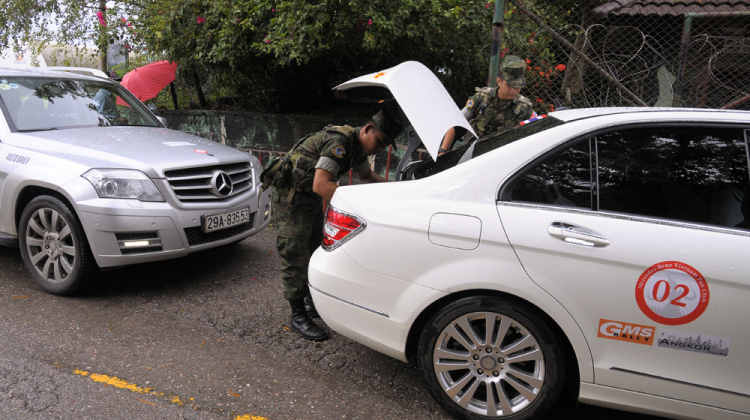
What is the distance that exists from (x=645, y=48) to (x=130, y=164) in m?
4.92

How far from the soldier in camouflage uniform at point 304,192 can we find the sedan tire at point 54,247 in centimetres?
147

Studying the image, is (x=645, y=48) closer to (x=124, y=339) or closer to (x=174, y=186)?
(x=174, y=186)

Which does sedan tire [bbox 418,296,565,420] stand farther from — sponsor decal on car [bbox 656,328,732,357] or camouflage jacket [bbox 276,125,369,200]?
camouflage jacket [bbox 276,125,369,200]

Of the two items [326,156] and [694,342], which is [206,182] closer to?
[326,156]

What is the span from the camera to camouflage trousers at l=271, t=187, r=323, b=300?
350 cm

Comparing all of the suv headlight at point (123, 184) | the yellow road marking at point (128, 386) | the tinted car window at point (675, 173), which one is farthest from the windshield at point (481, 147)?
the suv headlight at point (123, 184)

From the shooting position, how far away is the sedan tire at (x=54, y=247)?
12.3 ft

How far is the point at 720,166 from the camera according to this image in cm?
238

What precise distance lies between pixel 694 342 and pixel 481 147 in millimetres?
1349

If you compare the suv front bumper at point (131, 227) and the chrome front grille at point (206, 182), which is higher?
the chrome front grille at point (206, 182)

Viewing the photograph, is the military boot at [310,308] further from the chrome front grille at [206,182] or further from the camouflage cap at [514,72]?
the camouflage cap at [514,72]

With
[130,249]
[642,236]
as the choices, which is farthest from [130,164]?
[642,236]

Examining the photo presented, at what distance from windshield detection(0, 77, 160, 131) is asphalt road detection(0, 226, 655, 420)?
51.4 inches

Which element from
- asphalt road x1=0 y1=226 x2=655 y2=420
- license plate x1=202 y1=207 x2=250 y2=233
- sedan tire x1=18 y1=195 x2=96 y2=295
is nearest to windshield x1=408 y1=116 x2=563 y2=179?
asphalt road x1=0 y1=226 x2=655 y2=420
